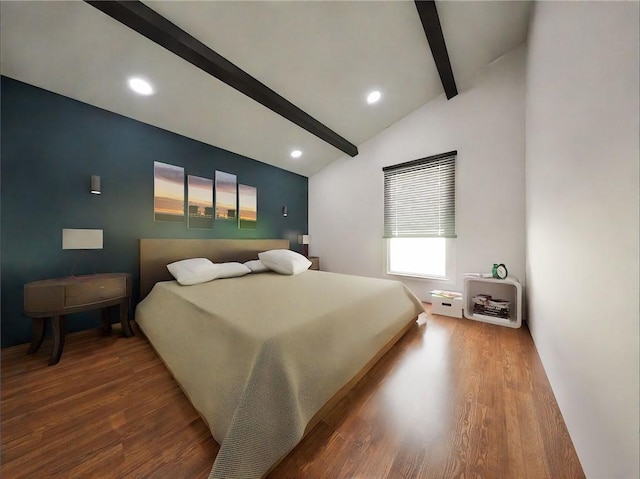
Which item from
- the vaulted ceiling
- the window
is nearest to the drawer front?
the vaulted ceiling

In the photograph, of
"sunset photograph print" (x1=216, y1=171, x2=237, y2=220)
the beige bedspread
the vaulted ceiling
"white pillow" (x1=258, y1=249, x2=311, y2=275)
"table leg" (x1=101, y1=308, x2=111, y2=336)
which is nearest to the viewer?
the beige bedspread

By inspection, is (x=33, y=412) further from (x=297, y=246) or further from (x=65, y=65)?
(x=297, y=246)

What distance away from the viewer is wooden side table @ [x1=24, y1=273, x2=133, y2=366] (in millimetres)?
1690

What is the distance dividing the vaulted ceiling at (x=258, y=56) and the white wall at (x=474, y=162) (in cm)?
28

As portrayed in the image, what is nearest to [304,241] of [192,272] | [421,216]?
[421,216]

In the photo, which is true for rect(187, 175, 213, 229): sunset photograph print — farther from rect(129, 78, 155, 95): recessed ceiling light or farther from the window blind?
the window blind

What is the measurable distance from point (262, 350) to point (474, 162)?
3.26 metres

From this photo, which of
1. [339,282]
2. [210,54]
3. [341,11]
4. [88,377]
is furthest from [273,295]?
[341,11]

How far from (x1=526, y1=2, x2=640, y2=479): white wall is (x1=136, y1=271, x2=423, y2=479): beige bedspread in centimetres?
100

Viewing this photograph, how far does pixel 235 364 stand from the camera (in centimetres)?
106

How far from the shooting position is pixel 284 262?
2859 millimetres

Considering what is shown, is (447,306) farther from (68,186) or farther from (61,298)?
(68,186)

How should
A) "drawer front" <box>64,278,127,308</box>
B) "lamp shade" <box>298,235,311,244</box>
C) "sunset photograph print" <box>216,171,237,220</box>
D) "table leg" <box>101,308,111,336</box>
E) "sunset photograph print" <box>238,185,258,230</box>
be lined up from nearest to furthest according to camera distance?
1. "drawer front" <box>64,278,127,308</box>
2. "table leg" <box>101,308,111,336</box>
3. "sunset photograph print" <box>216,171,237,220</box>
4. "sunset photograph print" <box>238,185,258,230</box>
5. "lamp shade" <box>298,235,311,244</box>

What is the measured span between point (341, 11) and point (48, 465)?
337 centimetres
